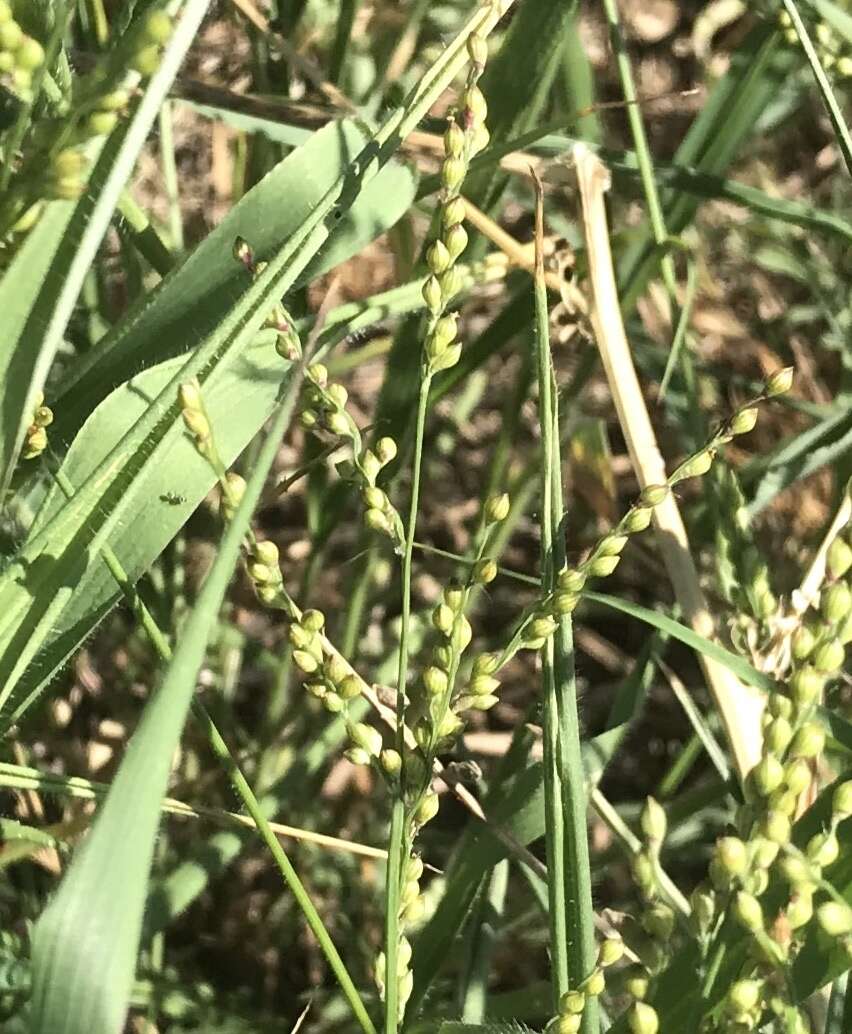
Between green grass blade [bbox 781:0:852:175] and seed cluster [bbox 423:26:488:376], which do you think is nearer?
seed cluster [bbox 423:26:488:376]

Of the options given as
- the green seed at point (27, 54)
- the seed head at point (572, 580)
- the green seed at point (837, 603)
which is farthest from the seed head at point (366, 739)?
the green seed at point (27, 54)

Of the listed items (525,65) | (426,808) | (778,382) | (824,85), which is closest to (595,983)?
(426,808)

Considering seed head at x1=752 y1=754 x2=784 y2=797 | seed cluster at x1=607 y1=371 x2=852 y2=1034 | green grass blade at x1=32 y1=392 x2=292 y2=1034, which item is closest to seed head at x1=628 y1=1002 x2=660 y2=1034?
seed cluster at x1=607 y1=371 x2=852 y2=1034

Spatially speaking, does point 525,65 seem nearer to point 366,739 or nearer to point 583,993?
point 366,739

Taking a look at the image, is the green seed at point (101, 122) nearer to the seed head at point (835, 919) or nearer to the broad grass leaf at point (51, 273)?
the broad grass leaf at point (51, 273)

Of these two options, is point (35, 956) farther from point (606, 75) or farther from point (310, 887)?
point (606, 75)

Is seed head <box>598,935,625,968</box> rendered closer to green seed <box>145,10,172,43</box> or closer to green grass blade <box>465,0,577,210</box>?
green seed <box>145,10,172,43</box>

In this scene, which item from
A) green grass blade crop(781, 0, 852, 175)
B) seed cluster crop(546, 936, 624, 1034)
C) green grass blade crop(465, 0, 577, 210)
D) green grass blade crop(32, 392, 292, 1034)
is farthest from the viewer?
green grass blade crop(465, 0, 577, 210)

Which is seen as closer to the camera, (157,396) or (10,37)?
(10,37)
